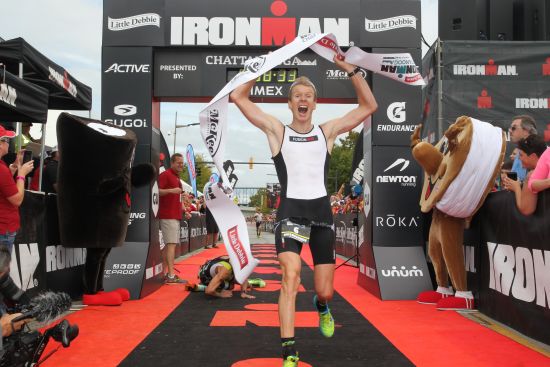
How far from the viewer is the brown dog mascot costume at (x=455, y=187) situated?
223 inches

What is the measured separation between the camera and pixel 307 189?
4.08 m

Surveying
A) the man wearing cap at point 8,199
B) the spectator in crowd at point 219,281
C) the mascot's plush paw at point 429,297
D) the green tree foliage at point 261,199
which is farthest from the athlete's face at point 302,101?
the green tree foliage at point 261,199

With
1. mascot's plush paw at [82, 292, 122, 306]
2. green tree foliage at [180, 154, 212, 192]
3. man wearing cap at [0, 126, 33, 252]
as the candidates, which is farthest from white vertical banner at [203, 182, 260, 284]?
green tree foliage at [180, 154, 212, 192]

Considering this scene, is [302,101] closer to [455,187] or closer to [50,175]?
[455,187]

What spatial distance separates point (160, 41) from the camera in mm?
7691

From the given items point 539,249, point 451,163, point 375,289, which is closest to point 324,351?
point 539,249

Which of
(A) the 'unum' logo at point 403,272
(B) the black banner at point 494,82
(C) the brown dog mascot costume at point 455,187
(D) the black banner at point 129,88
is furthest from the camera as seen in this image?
(B) the black banner at point 494,82

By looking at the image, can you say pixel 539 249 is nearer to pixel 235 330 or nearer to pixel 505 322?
pixel 505 322

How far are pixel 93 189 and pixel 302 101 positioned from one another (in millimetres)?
3270

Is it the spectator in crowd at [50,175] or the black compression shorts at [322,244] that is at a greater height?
the spectator in crowd at [50,175]

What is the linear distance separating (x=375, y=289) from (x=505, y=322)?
87.8 inches

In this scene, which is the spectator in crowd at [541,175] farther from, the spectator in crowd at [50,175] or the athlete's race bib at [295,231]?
the spectator in crowd at [50,175]

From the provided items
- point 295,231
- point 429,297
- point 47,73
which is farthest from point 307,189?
point 47,73

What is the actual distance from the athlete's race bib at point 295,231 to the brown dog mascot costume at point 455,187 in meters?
2.61
